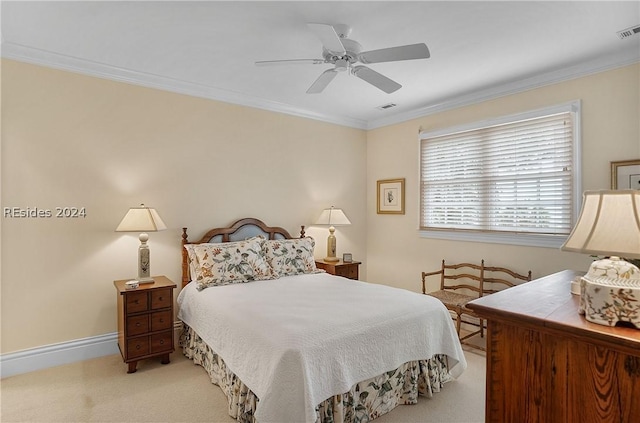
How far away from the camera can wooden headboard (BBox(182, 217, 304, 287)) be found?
3.73 m

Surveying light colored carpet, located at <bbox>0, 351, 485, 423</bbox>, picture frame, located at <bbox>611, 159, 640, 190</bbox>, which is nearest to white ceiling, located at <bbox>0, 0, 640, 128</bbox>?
picture frame, located at <bbox>611, 159, 640, 190</bbox>

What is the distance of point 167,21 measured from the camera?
2492 mm

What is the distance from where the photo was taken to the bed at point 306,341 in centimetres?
194

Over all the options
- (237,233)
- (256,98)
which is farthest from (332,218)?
(256,98)

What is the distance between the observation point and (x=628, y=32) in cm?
263

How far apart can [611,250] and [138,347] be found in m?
3.33

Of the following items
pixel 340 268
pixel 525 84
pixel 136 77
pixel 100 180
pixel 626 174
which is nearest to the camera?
pixel 626 174

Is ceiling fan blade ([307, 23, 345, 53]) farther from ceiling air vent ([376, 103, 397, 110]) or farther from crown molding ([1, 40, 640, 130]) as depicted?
ceiling air vent ([376, 103, 397, 110])

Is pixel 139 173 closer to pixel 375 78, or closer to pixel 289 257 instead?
pixel 289 257

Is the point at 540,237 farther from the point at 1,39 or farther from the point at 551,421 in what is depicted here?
the point at 1,39

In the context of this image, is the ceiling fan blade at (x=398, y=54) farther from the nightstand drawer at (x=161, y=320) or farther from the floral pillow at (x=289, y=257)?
the nightstand drawer at (x=161, y=320)

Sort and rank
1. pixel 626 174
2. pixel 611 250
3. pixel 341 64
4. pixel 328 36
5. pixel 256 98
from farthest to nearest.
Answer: pixel 256 98
pixel 626 174
pixel 341 64
pixel 328 36
pixel 611 250

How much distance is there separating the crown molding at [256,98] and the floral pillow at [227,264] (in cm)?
173

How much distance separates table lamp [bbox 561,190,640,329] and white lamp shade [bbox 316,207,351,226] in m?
3.45
